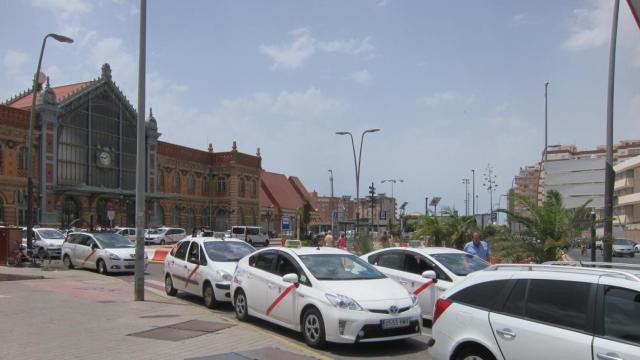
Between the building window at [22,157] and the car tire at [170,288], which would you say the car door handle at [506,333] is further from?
the building window at [22,157]

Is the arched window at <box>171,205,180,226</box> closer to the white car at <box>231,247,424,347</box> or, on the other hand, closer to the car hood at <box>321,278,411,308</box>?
the white car at <box>231,247,424,347</box>

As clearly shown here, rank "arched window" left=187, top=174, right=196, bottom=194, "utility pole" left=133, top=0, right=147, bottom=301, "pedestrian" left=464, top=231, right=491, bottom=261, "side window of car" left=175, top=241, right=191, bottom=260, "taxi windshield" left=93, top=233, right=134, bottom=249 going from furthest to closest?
"arched window" left=187, top=174, right=196, bottom=194
"taxi windshield" left=93, top=233, right=134, bottom=249
"pedestrian" left=464, top=231, right=491, bottom=261
"side window of car" left=175, top=241, right=191, bottom=260
"utility pole" left=133, top=0, right=147, bottom=301

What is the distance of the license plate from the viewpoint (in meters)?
8.43

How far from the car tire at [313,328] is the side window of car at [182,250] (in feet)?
19.9

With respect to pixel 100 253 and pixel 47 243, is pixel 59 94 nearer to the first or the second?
pixel 47 243

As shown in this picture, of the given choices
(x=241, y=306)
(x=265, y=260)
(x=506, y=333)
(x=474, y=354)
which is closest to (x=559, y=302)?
(x=506, y=333)

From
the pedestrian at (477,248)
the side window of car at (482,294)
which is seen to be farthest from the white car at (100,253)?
the side window of car at (482,294)

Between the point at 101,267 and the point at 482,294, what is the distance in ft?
59.4

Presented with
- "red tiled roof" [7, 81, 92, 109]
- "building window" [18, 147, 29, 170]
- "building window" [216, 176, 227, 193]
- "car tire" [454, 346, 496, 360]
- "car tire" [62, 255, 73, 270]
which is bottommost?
"car tire" [62, 255, 73, 270]

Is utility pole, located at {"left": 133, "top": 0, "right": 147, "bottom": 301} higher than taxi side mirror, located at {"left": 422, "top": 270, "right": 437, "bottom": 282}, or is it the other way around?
utility pole, located at {"left": 133, "top": 0, "right": 147, "bottom": 301}

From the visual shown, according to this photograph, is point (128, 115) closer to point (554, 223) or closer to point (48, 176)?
point (48, 176)

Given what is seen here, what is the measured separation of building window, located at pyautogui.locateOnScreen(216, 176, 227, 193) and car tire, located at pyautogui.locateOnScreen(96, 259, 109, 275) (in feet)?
173

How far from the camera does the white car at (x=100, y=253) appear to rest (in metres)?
21.1

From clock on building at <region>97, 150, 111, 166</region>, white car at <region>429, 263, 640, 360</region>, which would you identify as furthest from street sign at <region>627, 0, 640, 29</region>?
clock on building at <region>97, 150, 111, 166</region>
